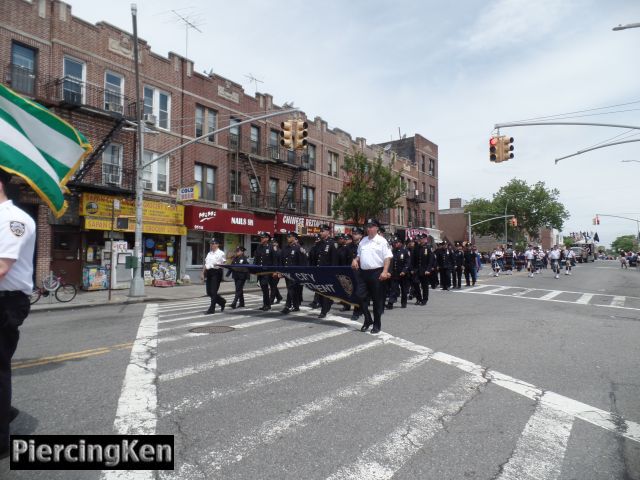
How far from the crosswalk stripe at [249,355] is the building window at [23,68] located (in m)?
16.6

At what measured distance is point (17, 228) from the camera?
10.3ft

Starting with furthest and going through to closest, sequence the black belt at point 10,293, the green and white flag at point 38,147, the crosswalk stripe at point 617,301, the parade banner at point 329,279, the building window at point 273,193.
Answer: the building window at point 273,193, the crosswalk stripe at point 617,301, the parade banner at point 329,279, the green and white flag at point 38,147, the black belt at point 10,293

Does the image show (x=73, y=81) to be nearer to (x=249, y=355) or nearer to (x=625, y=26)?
(x=249, y=355)

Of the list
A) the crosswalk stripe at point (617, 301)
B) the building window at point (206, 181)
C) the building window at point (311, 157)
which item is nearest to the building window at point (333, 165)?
the building window at point (311, 157)

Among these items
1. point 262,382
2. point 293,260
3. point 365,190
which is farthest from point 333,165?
point 262,382

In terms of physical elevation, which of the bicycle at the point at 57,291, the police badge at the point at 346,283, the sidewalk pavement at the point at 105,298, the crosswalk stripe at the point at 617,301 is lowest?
the sidewalk pavement at the point at 105,298

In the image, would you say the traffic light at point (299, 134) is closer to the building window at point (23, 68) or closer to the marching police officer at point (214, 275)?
the marching police officer at point (214, 275)

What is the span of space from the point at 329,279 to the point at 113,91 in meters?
16.7

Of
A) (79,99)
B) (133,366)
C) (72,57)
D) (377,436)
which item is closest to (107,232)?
(79,99)

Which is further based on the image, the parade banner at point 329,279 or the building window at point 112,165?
the building window at point 112,165

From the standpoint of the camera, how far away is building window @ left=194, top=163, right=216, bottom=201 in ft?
80.6

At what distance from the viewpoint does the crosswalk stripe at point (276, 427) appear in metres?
3.00

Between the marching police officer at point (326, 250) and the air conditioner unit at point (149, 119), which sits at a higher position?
the air conditioner unit at point (149, 119)

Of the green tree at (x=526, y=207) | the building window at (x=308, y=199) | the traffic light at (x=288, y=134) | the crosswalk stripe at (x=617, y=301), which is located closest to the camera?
the crosswalk stripe at (x=617, y=301)
